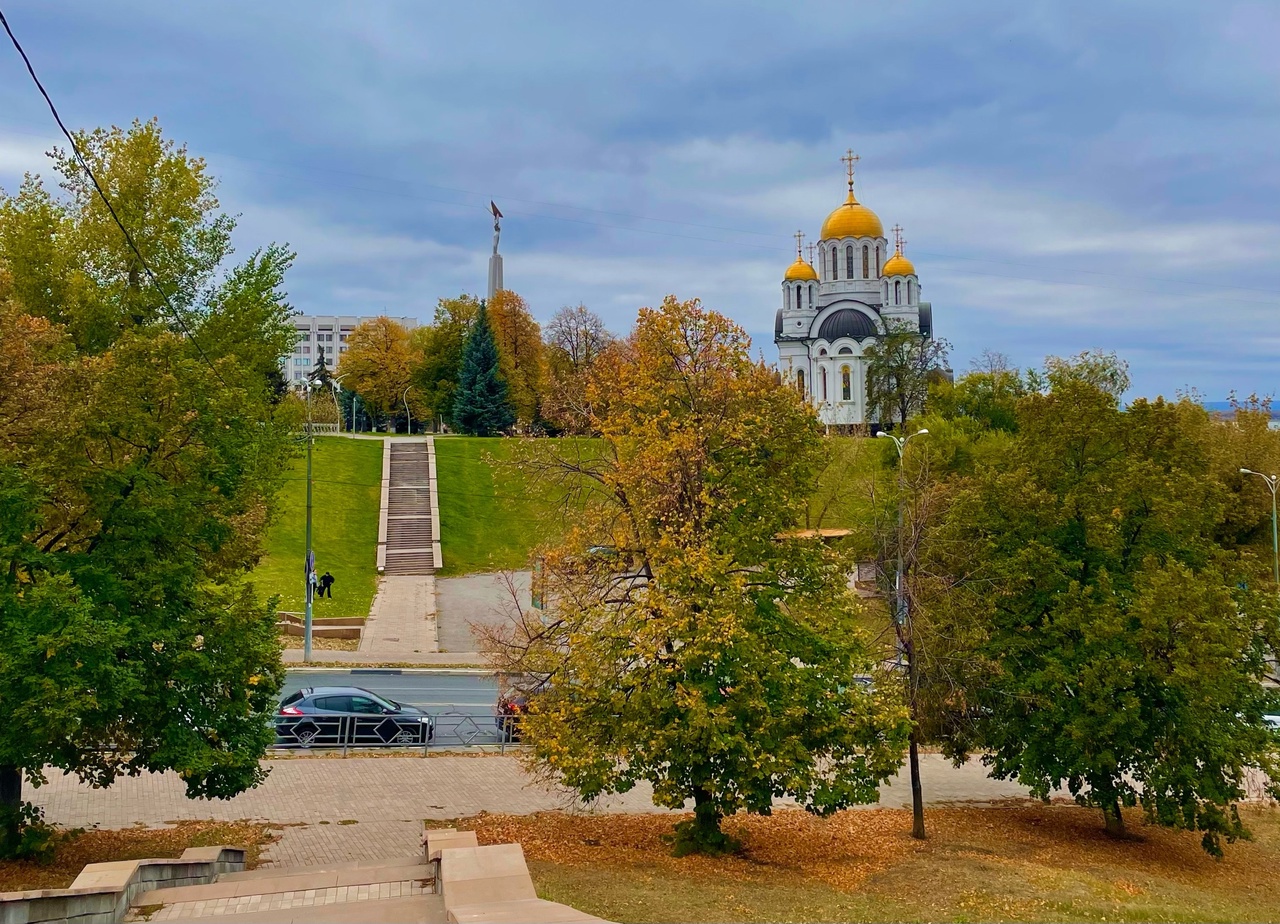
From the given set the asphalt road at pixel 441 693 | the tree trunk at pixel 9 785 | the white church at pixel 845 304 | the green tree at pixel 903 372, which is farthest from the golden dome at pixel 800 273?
the tree trunk at pixel 9 785

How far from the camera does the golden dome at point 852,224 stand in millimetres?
94188

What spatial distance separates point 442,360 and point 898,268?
4290 cm

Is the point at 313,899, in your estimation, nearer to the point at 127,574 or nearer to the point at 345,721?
the point at 127,574

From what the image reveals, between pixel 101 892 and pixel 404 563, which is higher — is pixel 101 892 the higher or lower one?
the lower one

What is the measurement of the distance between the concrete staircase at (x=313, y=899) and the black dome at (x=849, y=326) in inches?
3302

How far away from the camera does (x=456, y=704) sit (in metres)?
23.3

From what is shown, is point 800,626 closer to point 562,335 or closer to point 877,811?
point 877,811

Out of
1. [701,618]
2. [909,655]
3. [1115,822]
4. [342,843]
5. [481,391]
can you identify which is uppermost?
[481,391]

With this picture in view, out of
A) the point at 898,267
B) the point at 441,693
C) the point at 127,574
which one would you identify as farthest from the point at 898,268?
the point at 127,574

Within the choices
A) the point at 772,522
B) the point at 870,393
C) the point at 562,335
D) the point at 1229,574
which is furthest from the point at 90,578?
the point at 562,335

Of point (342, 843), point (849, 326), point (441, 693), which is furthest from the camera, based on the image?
point (849, 326)

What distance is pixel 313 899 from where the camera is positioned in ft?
29.2

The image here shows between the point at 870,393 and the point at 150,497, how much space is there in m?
61.5

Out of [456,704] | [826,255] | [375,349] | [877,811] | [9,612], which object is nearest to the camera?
[9,612]
